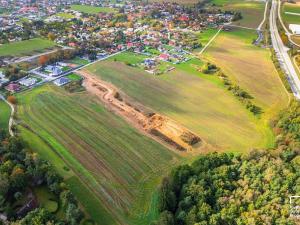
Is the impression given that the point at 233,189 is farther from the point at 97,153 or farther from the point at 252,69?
the point at 252,69

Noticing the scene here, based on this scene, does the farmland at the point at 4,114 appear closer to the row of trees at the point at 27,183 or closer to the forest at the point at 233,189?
the row of trees at the point at 27,183

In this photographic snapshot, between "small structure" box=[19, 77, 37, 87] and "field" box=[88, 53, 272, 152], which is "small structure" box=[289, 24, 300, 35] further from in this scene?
"small structure" box=[19, 77, 37, 87]

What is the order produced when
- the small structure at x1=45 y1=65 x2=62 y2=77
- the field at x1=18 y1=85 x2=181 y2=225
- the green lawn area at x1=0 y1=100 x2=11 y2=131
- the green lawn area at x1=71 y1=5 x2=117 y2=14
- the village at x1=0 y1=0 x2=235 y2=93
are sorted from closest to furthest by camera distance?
1. the field at x1=18 y1=85 x2=181 y2=225
2. the green lawn area at x1=0 y1=100 x2=11 y2=131
3. the small structure at x1=45 y1=65 x2=62 y2=77
4. the village at x1=0 y1=0 x2=235 y2=93
5. the green lawn area at x1=71 y1=5 x2=117 y2=14

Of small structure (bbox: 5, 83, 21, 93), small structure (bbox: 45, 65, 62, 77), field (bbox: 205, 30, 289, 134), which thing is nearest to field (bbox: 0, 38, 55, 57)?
small structure (bbox: 45, 65, 62, 77)

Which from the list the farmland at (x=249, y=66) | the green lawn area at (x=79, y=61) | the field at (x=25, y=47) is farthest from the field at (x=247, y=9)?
the field at (x=25, y=47)

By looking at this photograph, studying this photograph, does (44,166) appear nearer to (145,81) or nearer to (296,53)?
(145,81)

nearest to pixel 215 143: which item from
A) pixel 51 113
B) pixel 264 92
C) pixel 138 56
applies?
pixel 264 92
